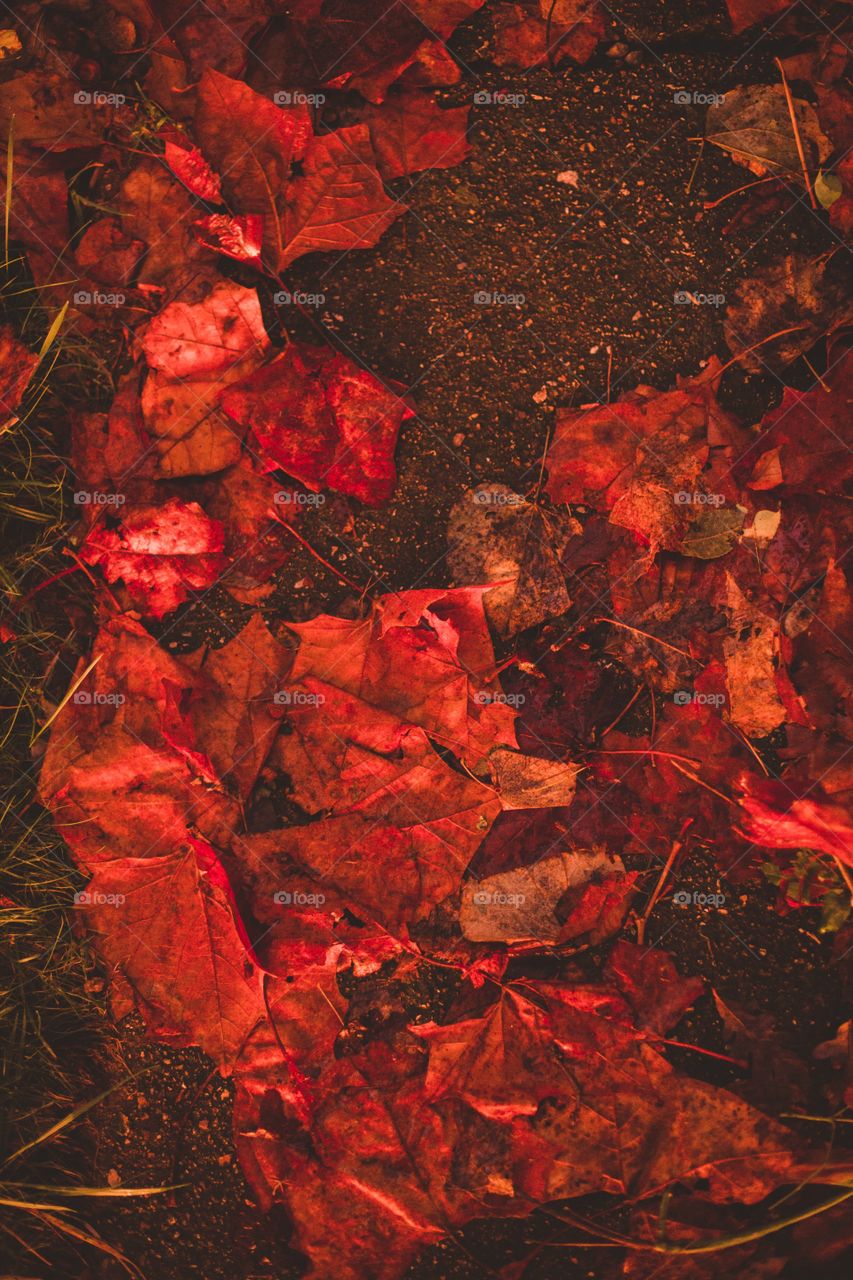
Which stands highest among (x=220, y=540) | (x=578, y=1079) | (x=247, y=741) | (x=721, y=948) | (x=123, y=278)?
(x=123, y=278)

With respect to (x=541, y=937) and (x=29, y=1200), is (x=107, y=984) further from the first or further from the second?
(x=541, y=937)

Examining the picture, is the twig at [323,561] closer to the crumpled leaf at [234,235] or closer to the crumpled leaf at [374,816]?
the crumpled leaf at [374,816]

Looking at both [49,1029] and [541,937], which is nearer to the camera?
[541,937]

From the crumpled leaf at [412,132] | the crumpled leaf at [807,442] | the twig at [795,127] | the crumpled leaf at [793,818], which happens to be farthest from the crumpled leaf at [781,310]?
the crumpled leaf at [793,818]

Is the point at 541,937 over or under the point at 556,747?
under

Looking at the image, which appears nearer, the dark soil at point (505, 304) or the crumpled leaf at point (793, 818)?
the crumpled leaf at point (793, 818)

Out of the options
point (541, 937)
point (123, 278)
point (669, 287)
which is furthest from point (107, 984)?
point (669, 287)
